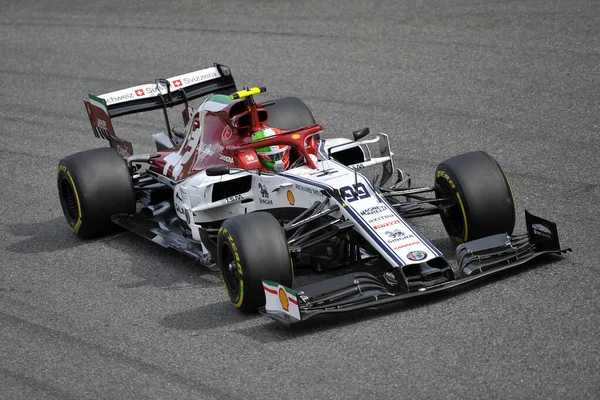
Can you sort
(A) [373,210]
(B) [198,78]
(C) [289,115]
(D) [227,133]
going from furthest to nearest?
(B) [198,78]
(C) [289,115]
(D) [227,133]
(A) [373,210]

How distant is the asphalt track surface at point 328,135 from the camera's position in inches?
281

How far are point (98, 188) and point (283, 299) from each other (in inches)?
128

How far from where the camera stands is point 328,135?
13.4m

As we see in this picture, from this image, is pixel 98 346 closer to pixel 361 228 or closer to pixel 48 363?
pixel 48 363

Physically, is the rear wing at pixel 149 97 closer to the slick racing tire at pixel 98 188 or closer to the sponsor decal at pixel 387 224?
the slick racing tire at pixel 98 188

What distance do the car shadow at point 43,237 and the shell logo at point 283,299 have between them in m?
3.49

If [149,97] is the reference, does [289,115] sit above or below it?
below

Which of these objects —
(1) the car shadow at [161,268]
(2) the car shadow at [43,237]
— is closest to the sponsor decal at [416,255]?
(1) the car shadow at [161,268]

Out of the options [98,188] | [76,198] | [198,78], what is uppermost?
[198,78]

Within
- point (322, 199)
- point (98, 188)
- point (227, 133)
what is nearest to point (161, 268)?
point (98, 188)

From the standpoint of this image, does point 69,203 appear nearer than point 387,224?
No

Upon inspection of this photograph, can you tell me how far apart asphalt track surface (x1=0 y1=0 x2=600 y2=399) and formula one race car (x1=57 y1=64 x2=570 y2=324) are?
0.24 m

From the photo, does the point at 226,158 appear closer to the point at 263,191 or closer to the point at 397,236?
the point at 263,191

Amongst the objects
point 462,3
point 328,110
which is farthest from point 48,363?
point 462,3
